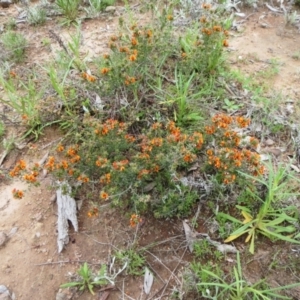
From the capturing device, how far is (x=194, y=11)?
14.0ft

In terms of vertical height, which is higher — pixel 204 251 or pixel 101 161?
pixel 101 161

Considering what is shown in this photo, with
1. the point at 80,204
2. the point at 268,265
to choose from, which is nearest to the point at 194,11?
Result: the point at 80,204

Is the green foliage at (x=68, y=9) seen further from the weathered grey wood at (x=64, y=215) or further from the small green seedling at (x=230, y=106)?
the weathered grey wood at (x=64, y=215)

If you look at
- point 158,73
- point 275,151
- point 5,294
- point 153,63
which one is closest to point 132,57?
point 153,63

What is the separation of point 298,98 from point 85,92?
2.02 m

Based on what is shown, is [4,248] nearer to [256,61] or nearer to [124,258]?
[124,258]

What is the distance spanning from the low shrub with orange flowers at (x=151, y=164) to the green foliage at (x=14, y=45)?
1777mm

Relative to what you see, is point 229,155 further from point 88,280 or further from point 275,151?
point 88,280

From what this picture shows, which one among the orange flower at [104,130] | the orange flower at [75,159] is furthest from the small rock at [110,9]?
the orange flower at [75,159]

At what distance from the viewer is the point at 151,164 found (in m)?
2.48

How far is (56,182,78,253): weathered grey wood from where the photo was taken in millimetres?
2592

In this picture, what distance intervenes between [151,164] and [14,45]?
2.41 meters

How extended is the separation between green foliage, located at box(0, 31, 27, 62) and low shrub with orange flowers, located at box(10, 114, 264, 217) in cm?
178

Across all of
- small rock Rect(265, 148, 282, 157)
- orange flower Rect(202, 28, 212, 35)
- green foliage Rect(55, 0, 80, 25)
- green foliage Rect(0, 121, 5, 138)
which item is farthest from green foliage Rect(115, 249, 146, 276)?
green foliage Rect(55, 0, 80, 25)
